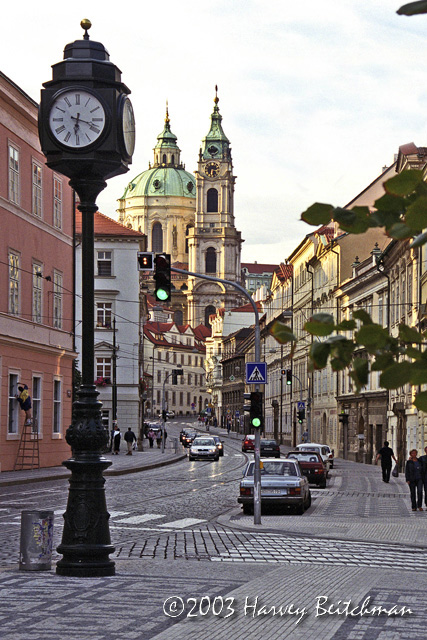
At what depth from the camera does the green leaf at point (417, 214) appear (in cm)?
363

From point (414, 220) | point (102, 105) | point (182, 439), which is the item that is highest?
point (102, 105)

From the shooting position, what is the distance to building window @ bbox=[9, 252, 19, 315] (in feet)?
136

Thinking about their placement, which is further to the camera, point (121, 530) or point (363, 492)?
point (363, 492)

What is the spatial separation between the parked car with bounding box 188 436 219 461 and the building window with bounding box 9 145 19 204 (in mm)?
27080

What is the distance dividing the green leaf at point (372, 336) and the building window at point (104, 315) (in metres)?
78.7

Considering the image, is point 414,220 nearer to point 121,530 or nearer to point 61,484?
point 121,530

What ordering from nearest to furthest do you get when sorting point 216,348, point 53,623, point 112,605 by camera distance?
point 53,623 < point 112,605 < point 216,348

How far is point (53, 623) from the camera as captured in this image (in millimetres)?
8875

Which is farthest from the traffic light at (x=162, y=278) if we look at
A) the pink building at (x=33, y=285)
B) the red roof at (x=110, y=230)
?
the red roof at (x=110, y=230)

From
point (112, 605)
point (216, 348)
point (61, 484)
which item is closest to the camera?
point (112, 605)

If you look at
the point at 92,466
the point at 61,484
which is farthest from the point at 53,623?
the point at 61,484

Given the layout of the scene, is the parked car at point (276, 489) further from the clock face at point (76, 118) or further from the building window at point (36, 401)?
the building window at point (36, 401)

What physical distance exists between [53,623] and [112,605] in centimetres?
103

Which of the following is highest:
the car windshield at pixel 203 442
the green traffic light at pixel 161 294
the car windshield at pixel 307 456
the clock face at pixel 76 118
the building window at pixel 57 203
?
the building window at pixel 57 203
